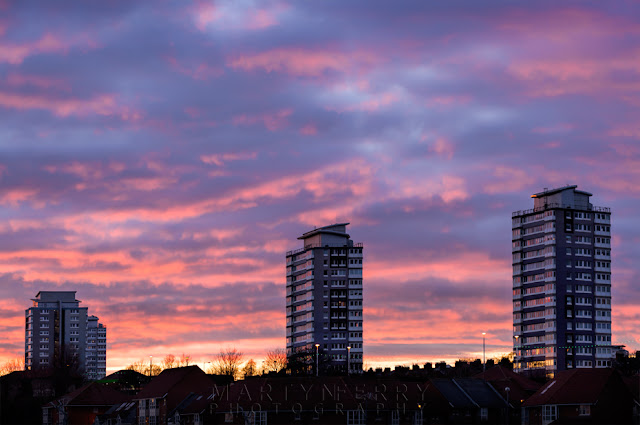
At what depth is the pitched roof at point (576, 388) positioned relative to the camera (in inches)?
5187

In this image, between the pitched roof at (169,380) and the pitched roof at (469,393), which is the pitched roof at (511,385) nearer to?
the pitched roof at (469,393)

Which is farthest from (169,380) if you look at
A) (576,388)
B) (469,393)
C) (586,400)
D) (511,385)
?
(586,400)

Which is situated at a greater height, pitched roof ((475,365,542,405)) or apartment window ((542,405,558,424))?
pitched roof ((475,365,542,405))

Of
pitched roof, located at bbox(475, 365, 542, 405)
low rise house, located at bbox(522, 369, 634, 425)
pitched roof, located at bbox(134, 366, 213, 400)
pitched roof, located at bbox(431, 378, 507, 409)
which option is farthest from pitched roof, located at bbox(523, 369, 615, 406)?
pitched roof, located at bbox(134, 366, 213, 400)

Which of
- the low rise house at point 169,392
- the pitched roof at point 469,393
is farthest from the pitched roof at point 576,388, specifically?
the low rise house at point 169,392

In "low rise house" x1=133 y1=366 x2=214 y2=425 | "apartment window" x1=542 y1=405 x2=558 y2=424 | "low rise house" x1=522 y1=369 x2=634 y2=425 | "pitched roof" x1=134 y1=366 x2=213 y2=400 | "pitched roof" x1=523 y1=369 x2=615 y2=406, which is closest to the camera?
"low rise house" x1=522 y1=369 x2=634 y2=425

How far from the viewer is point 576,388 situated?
13462 cm

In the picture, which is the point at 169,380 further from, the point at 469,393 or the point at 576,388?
the point at 576,388

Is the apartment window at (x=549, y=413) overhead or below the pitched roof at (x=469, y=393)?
below

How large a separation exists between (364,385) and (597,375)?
34.0 m

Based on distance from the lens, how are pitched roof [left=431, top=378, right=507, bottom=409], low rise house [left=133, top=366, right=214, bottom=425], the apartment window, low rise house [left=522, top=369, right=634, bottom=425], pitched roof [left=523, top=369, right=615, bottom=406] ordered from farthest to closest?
low rise house [left=133, top=366, right=214, bottom=425], pitched roof [left=431, top=378, right=507, bottom=409], the apartment window, pitched roof [left=523, top=369, right=615, bottom=406], low rise house [left=522, top=369, right=634, bottom=425]

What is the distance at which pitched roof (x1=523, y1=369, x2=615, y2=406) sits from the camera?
132 m

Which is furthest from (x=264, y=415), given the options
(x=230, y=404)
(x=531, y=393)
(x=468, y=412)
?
(x=531, y=393)

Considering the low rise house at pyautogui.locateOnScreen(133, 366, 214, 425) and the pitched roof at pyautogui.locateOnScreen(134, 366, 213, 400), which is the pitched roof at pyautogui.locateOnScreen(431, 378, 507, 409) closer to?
the low rise house at pyautogui.locateOnScreen(133, 366, 214, 425)
